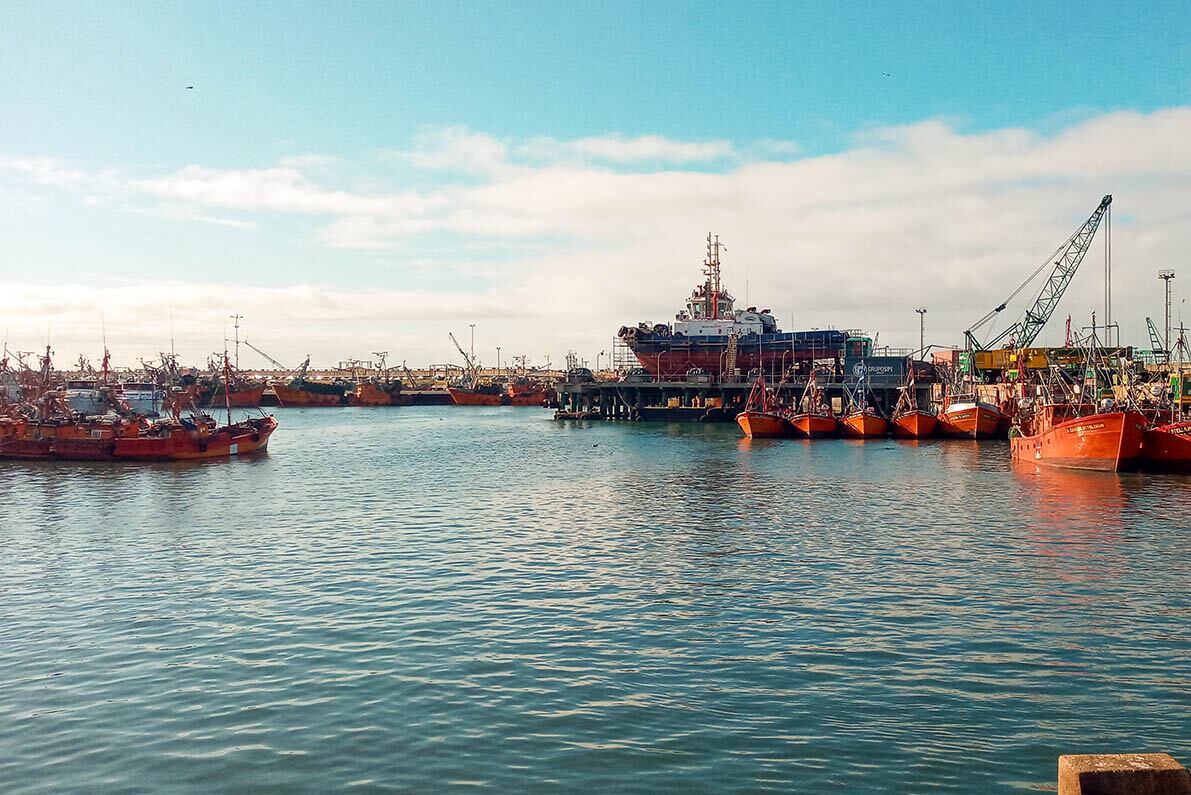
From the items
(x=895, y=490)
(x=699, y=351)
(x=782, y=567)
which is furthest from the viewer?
(x=699, y=351)

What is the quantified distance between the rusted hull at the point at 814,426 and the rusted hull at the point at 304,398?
12495 centimetres

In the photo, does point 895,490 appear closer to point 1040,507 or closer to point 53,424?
point 1040,507

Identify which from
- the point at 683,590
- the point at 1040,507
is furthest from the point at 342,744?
the point at 1040,507

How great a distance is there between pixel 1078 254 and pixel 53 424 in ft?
399

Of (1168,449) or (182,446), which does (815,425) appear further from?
(182,446)

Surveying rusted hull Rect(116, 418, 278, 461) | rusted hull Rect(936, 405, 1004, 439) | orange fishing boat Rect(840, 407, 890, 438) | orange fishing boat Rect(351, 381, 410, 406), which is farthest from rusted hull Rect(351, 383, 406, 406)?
Result: rusted hull Rect(936, 405, 1004, 439)

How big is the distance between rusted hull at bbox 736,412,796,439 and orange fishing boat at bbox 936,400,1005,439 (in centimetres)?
1551

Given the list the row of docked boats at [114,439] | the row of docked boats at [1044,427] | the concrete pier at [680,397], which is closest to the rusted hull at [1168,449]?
the row of docked boats at [1044,427]

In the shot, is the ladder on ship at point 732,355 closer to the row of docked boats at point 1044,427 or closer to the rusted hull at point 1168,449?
the row of docked boats at point 1044,427

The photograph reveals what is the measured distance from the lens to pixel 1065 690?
17891 millimetres

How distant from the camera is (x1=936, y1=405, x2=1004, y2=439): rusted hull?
87688 mm

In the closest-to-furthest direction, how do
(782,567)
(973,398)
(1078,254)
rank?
(782,567) → (973,398) → (1078,254)

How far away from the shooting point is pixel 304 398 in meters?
194

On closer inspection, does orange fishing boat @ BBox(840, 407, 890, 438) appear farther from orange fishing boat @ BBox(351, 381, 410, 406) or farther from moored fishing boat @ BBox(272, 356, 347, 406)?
moored fishing boat @ BBox(272, 356, 347, 406)
